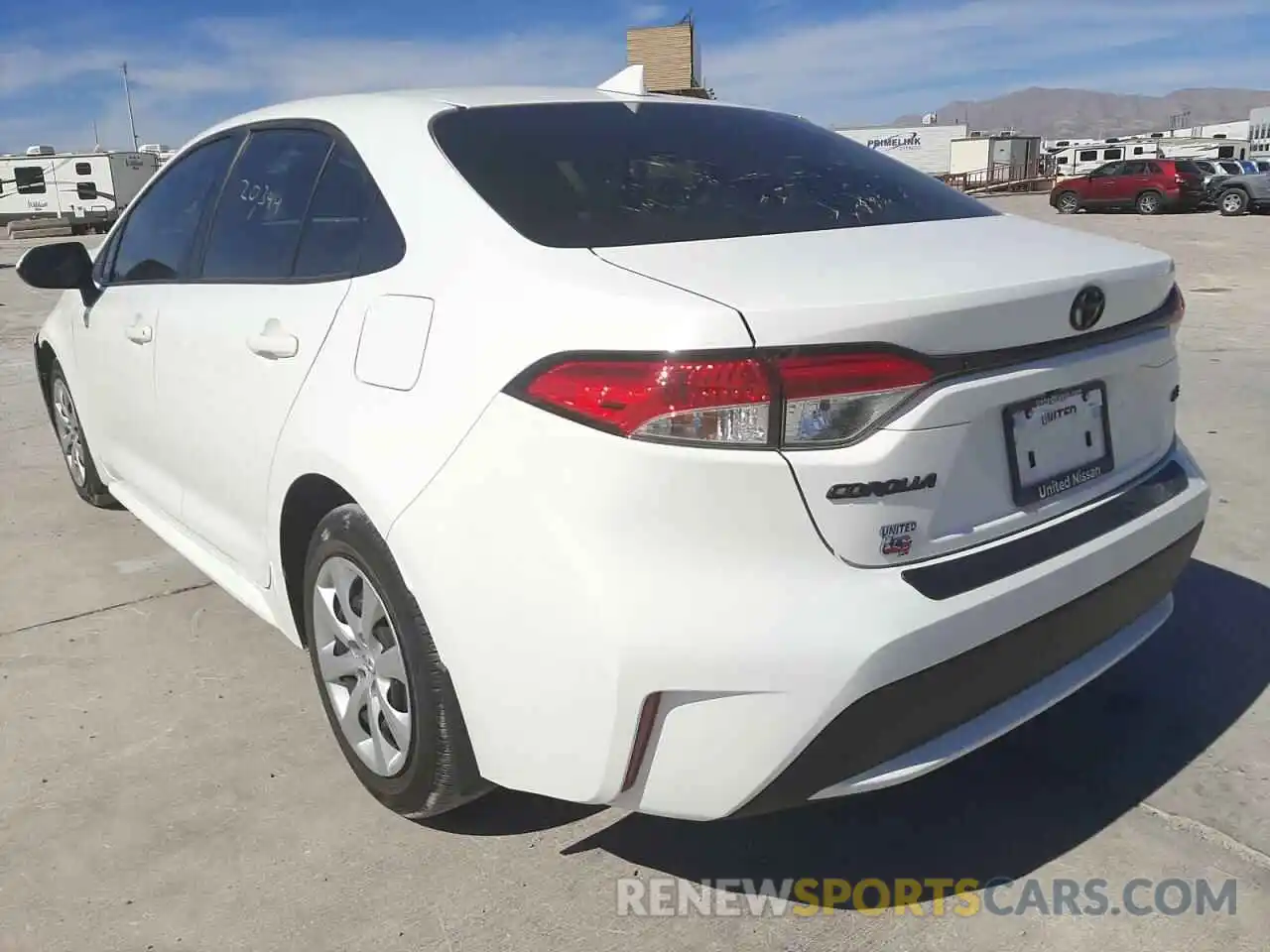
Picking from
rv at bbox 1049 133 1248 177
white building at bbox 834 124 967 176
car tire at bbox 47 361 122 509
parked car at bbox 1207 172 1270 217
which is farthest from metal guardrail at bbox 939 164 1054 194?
car tire at bbox 47 361 122 509

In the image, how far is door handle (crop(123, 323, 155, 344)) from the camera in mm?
3109

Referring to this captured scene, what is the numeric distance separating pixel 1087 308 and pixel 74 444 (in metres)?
4.10

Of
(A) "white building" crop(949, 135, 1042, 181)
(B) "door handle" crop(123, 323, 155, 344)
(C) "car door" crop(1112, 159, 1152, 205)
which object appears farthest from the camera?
(A) "white building" crop(949, 135, 1042, 181)

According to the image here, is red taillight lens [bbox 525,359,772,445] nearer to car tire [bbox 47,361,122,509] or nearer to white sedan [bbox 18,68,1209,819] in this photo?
white sedan [bbox 18,68,1209,819]

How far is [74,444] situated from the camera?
14.5ft

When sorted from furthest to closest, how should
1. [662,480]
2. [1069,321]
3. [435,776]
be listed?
[435,776]
[1069,321]
[662,480]

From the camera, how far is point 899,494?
5.55ft

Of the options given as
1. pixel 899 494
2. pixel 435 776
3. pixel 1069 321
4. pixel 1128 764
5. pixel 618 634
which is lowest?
pixel 1128 764

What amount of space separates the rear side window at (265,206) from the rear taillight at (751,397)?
4.07ft

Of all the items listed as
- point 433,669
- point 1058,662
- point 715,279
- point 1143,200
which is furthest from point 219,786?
point 1143,200

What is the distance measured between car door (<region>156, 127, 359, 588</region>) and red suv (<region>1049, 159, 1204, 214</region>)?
90.5ft

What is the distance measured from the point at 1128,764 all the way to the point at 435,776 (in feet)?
5.38

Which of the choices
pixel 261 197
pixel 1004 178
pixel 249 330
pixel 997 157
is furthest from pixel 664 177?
pixel 1004 178

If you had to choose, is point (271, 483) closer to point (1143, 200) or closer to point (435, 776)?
point (435, 776)
